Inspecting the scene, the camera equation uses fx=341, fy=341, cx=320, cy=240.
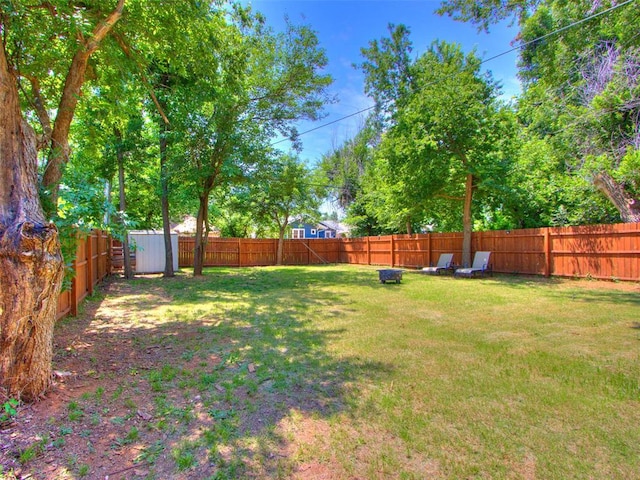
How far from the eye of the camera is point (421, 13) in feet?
39.7

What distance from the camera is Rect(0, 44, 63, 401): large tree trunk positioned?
8.21 ft

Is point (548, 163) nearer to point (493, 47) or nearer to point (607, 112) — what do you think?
point (607, 112)

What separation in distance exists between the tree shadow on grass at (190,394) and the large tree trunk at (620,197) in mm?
9812

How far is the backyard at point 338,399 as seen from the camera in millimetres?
2031

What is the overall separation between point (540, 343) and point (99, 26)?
6540 mm

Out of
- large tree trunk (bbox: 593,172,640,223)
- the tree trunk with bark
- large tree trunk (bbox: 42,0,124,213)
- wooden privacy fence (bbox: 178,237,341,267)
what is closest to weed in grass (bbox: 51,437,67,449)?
large tree trunk (bbox: 42,0,124,213)

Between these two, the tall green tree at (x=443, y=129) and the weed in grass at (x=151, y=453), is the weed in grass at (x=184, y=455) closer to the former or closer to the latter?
the weed in grass at (x=151, y=453)

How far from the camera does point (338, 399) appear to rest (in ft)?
9.38

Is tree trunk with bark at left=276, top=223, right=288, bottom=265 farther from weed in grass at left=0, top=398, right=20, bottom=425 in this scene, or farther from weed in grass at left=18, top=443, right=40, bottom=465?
weed in grass at left=18, top=443, right=40, bottom=465

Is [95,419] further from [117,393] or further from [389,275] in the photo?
[389,275]

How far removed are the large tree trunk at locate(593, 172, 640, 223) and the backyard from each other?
5705 mm

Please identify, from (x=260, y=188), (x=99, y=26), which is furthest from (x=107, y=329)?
(x=260, y=188)

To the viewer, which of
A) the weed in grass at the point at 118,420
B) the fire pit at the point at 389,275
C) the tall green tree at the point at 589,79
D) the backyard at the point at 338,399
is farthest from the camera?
the fire pit at the point at 389,275

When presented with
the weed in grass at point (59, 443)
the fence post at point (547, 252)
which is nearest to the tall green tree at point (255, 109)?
the fence post at point (547, 252)
